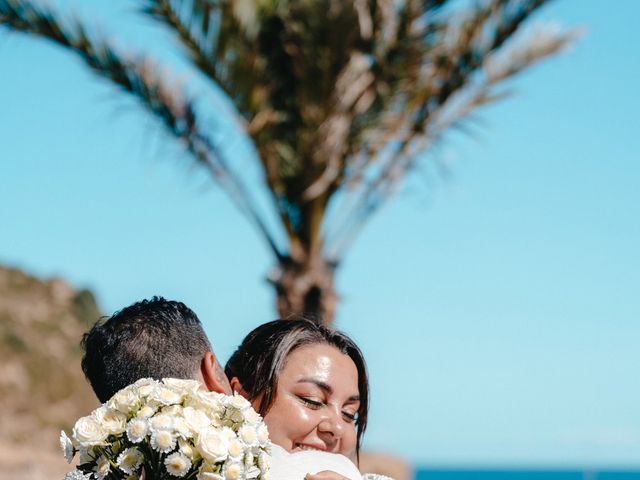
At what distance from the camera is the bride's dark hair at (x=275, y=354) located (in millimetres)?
4207

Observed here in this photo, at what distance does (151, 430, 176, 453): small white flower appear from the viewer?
11.0 ft

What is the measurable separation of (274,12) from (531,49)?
2523 millimetres

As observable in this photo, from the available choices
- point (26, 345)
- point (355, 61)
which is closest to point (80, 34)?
point (355, 61)

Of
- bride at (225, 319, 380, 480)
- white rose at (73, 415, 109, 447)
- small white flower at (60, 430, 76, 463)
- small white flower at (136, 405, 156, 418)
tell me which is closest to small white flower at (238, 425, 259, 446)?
small white flower at (136, 405, 156, 418)

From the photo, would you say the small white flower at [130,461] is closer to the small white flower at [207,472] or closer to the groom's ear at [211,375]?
the small white flower at [207,472]

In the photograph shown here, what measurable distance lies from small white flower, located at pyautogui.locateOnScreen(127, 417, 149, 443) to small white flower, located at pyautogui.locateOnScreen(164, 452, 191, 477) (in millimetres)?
100

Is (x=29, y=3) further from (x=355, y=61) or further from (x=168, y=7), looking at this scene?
(x=355, y=61)

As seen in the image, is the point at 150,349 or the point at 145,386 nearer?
the point at 145,386

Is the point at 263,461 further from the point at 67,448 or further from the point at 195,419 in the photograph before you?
the point at 67,448

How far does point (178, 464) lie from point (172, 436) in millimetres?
78

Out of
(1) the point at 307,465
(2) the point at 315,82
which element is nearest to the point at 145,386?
(1) the point at 307,465

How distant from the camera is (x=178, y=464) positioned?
11.0ft

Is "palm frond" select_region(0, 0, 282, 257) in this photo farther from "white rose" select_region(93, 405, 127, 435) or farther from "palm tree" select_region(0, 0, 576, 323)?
"white rose" select_region(93, 405, 127, 435)

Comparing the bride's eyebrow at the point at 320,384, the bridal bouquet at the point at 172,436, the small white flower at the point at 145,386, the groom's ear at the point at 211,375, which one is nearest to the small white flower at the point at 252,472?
the bridal bouquet at the point at 172,436
